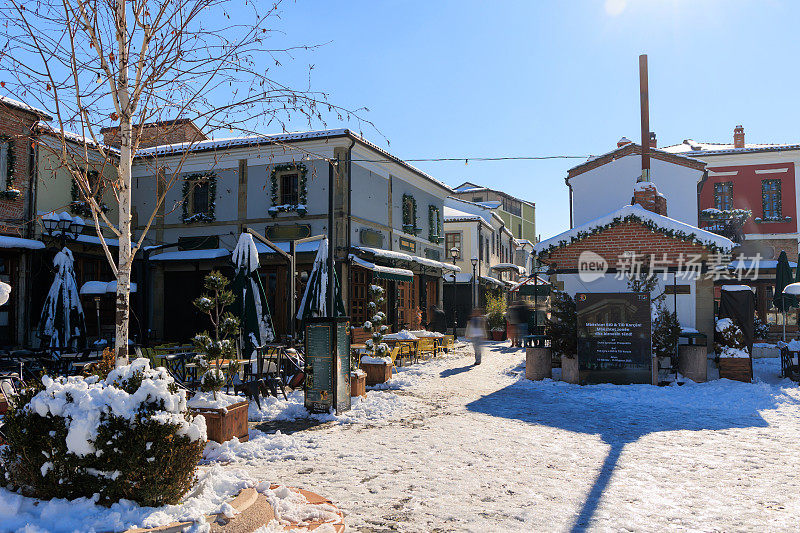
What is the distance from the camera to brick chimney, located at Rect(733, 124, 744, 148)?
29.2 metres

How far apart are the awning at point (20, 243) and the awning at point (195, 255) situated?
4243 millimetres

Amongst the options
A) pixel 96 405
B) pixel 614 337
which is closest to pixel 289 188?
pixel 614 337

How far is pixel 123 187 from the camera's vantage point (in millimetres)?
5227

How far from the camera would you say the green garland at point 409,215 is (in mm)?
22844

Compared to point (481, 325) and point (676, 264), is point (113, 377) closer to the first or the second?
point (676, 264)

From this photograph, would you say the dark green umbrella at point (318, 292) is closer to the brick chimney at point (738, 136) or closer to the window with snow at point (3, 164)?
the window with snow at point (3, 164)

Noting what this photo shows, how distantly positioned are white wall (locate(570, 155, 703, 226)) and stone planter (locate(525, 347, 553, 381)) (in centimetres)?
1153

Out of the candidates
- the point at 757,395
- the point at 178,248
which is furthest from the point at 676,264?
the point at 178,248

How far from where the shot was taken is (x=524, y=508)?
4648 mm

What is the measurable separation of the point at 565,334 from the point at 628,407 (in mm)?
2944

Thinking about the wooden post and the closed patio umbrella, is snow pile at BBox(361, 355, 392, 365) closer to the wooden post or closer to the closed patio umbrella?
the closed patio umbrella

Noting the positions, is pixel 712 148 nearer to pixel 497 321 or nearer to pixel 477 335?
pixel 497 321

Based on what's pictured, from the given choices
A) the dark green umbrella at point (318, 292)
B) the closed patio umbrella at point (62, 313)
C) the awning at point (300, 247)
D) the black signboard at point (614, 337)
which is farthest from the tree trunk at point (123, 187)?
the awning at point (300, 247)

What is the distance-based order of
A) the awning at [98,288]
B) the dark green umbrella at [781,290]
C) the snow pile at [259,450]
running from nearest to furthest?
the snow pile at [259,450] → the awning at [98,288] → the dark green umbrella at [781,290]
